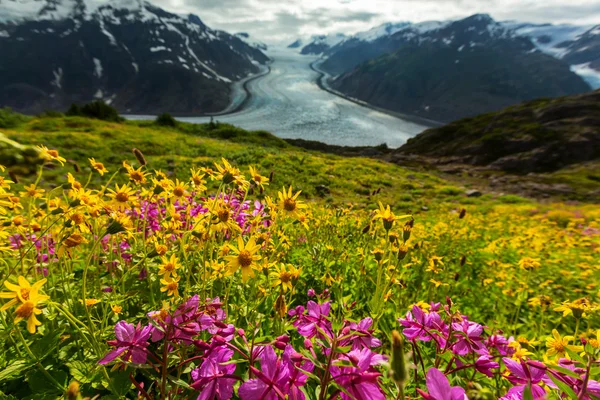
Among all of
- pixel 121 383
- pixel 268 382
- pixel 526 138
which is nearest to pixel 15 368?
pixel 121 383

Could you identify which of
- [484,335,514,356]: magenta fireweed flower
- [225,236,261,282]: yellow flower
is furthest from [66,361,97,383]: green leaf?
[484,335,514,356]: magenta fireweed flower

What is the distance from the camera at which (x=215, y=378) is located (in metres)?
1.27

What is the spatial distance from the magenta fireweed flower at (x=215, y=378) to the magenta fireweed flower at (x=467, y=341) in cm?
113

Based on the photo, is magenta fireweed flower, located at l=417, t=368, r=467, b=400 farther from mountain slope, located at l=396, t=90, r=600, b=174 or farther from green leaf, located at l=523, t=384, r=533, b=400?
mountain slope, located at l=396, t=90, r=600, b=174

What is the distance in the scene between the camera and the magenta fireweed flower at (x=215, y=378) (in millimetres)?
1243

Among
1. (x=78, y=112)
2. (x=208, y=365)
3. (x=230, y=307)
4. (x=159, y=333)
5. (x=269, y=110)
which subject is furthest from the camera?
(x=269, y=110)

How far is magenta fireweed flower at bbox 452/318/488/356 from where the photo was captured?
1600mm

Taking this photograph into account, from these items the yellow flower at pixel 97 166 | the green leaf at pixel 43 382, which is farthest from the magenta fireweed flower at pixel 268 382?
the yellow flower at pixel 97 166

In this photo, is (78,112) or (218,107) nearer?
(78,112)

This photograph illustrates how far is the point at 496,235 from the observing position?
8.71 m

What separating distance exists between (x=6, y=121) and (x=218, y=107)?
175662 millimetres

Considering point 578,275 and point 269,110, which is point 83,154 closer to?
point 578,275

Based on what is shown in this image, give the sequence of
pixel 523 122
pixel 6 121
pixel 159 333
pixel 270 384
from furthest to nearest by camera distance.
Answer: pixel 523 122
pixel 6 121
pixel 159 333
pixel 270 384

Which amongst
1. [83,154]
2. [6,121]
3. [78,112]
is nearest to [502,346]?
[83,154]
